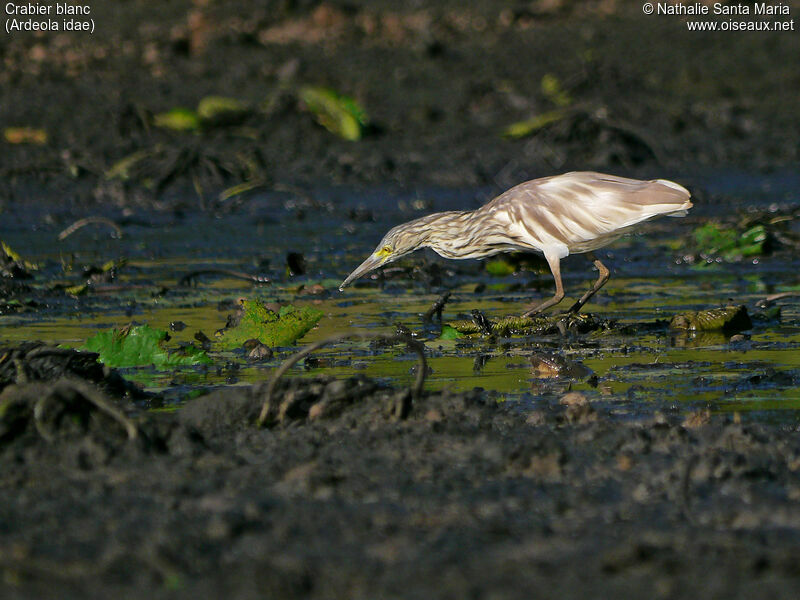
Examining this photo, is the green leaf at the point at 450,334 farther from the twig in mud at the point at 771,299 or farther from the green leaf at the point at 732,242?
the green leaf at the point at 732,242

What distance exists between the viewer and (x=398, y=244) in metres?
9.13

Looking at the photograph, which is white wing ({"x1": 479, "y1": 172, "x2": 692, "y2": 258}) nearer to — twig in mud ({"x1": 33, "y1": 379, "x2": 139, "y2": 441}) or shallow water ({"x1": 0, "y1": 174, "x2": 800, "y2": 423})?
shallow water ({"x1": 0, "y1": 174, "x2": 800, "y2": 423})

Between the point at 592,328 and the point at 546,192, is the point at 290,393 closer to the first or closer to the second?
the point at 592,328

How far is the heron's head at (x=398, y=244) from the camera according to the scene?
29.8 feet

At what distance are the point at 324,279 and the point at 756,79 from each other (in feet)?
37.8

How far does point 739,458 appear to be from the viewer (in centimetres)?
499

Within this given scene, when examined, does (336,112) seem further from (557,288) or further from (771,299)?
(771,299)

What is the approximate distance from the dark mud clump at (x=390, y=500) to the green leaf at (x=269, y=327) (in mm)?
1795

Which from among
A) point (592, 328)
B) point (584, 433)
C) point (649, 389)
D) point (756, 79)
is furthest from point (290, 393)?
point (756, 79)

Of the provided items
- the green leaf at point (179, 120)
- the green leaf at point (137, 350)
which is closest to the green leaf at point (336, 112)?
the green leaf at point (179, 120)

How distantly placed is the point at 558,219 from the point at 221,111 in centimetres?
941

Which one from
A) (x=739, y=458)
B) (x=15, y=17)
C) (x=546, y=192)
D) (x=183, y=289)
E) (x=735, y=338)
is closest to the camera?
(x=739, y=458)

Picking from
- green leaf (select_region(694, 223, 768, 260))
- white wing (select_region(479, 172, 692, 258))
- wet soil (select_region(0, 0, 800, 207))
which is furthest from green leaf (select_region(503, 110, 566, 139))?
white wing (select_region(479, 172, 692, 258))

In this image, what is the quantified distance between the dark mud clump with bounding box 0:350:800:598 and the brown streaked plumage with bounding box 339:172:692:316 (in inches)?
105
